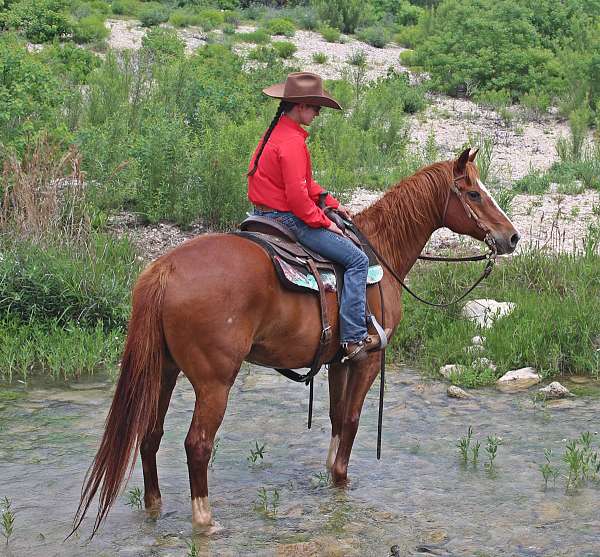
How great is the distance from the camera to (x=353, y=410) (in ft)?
20.2

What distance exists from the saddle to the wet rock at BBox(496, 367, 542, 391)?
255 cm

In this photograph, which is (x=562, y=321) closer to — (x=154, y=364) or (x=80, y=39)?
(x=154, y=364)

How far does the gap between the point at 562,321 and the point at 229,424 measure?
3.33 metres

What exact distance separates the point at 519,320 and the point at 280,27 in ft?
56.1

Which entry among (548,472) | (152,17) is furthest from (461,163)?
(152,17)

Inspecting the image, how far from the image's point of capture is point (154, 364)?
17.0ft

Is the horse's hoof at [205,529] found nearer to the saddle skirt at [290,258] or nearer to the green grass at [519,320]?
the saddle skirt at [290,258]

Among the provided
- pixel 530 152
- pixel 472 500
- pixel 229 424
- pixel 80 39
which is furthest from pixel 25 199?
pixel 80 39

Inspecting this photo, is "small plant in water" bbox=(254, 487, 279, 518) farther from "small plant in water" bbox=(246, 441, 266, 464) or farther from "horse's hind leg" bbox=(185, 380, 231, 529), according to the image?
"horse's hind leg" bbox=(185, 380, 231, 529)

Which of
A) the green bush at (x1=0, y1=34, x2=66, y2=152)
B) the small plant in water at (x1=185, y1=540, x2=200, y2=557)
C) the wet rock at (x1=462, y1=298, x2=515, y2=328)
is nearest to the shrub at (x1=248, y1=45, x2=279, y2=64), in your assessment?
the green bush at (x1=0, y1=34, x2=66, y2=152)

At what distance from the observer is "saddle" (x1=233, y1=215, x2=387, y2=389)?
5.55 metres

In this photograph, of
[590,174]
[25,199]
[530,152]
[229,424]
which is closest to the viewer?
[229,424]

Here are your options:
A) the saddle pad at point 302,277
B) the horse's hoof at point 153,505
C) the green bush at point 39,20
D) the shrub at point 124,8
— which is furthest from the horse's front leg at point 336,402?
the shrub at point 124,8

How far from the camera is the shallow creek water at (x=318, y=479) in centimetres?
535
